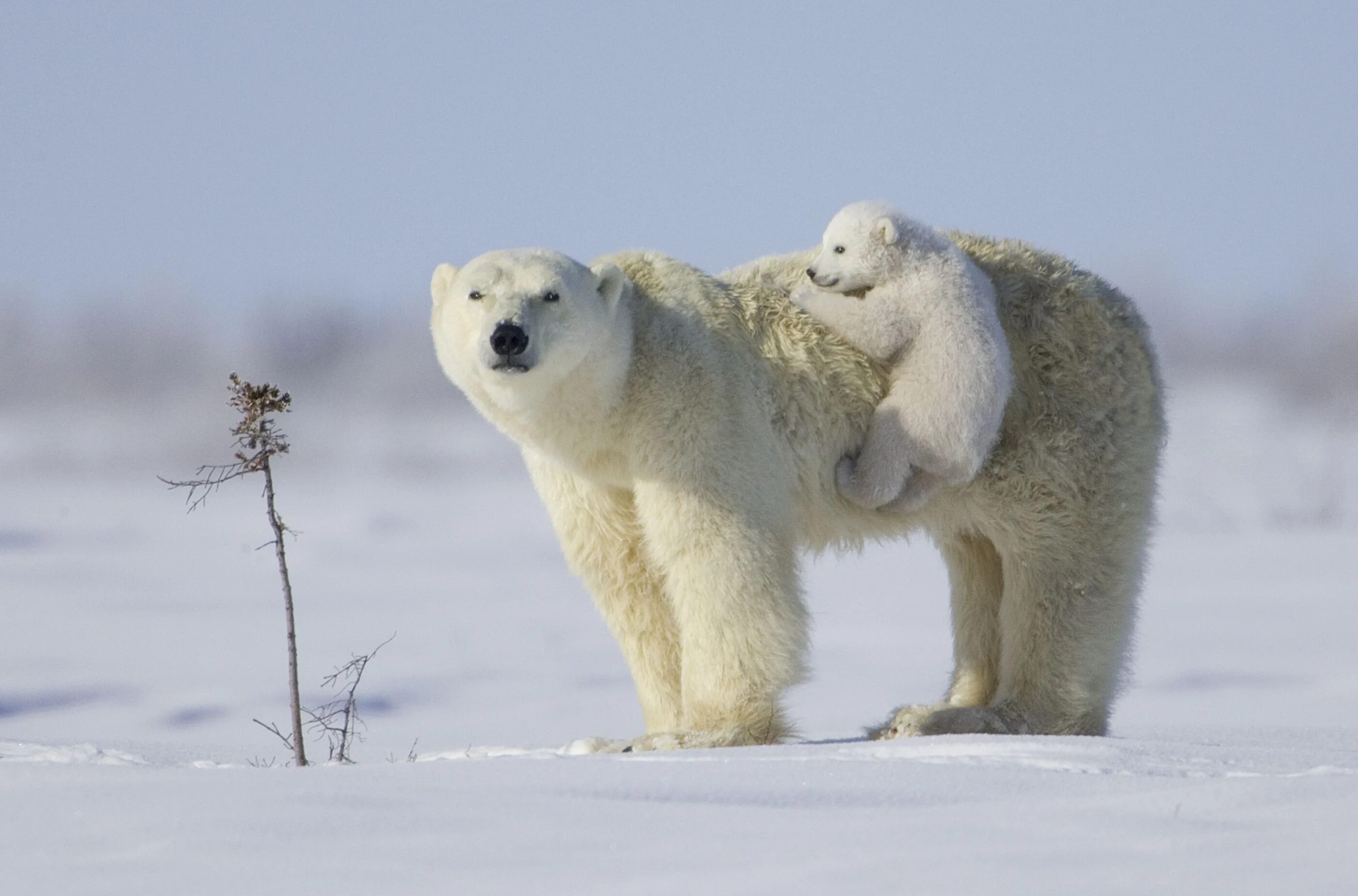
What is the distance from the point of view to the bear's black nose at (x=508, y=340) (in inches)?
235

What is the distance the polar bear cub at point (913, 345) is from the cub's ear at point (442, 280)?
5.02ft

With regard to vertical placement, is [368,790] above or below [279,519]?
below

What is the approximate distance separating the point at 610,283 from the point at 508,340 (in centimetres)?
61

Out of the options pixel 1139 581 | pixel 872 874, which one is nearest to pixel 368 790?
pixel 872 874

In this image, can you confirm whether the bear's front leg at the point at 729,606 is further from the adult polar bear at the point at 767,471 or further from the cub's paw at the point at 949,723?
the cub's paw at the point at 949,723

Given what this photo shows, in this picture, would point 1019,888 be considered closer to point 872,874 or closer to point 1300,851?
point 872,874

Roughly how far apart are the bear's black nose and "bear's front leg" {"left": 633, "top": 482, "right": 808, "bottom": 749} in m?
0.83

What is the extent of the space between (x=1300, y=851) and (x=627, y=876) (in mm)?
1441

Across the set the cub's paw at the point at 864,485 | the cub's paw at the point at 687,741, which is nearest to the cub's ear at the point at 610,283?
the cub's paw at the point at 864,485

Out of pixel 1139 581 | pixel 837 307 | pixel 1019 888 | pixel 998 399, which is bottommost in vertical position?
pixel 1019 888

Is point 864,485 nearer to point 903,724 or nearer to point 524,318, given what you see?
point 903,724

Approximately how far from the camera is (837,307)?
6914 millimetres

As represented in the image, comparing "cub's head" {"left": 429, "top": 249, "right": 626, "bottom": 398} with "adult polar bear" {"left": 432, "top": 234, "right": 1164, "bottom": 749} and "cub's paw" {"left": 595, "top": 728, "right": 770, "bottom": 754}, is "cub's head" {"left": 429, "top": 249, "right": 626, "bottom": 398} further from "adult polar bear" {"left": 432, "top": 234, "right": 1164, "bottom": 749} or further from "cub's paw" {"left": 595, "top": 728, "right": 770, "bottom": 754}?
"cub's paw" {"left": 595, "top": 728, "right": 770, "bottom": 754}

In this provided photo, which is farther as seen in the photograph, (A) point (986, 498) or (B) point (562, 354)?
(A) point (986, 498)
